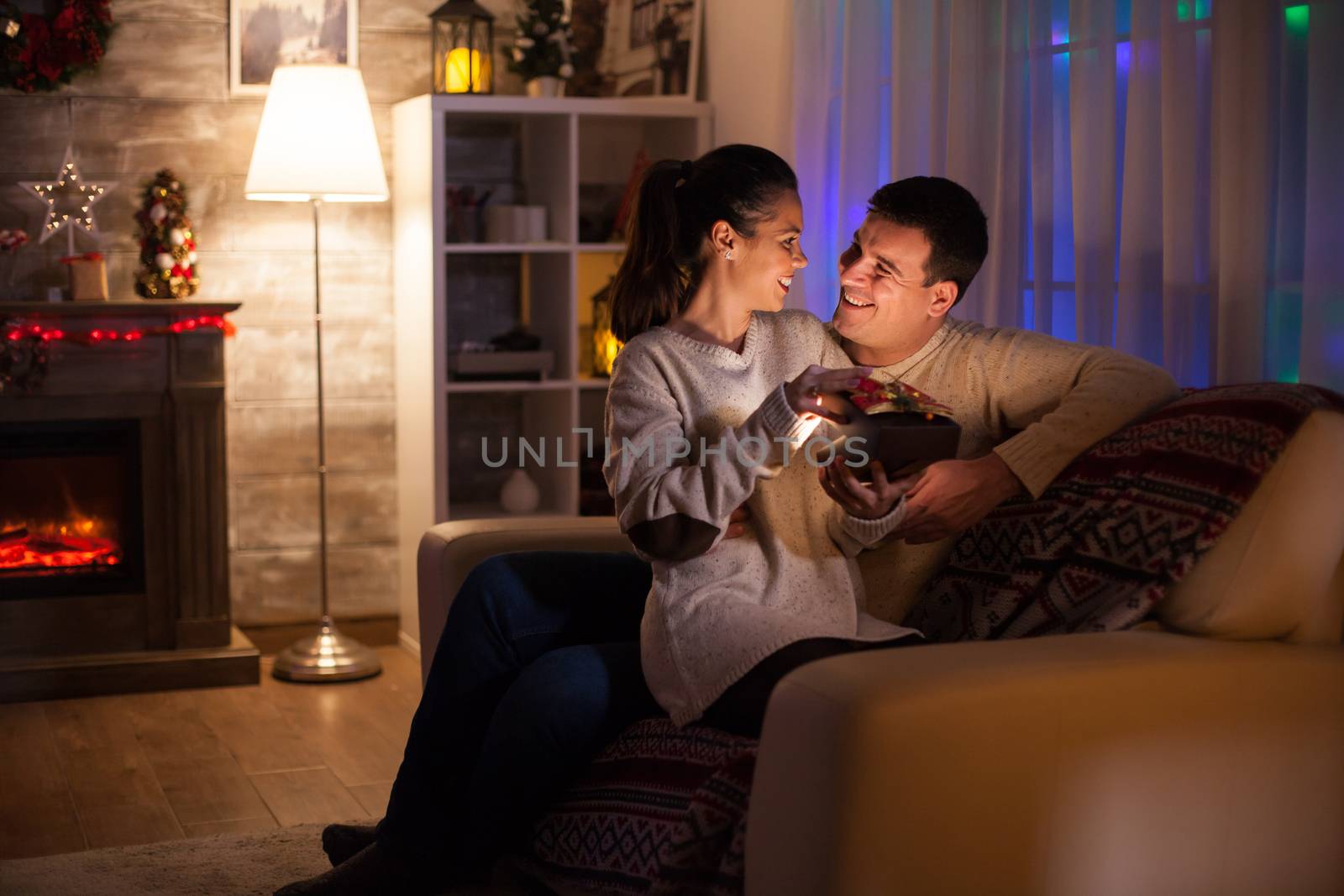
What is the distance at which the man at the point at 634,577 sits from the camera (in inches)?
86.5

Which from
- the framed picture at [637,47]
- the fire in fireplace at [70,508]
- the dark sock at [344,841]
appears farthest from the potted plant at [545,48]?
the dark sock at [344,841]

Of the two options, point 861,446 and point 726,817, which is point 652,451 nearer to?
point 861,446

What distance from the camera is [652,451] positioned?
209cm

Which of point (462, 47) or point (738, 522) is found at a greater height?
point (462, 47)

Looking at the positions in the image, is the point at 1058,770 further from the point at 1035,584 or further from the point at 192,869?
the point at 192,869

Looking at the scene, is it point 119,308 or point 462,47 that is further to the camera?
point 462,47

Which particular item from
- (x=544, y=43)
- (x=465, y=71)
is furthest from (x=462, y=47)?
(x=544, y=43)

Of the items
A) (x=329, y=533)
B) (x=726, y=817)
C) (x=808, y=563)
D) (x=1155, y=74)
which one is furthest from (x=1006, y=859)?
(x=329, y=533)

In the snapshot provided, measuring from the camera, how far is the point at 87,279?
4145 millimetres

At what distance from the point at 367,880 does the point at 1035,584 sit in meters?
1.08

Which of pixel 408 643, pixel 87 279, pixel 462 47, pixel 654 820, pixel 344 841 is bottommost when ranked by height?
pixel 408 643

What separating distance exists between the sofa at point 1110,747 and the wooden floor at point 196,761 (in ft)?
5.34

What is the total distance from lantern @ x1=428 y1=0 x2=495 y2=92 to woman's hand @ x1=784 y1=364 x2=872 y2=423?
106 inches

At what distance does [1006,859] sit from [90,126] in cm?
352
